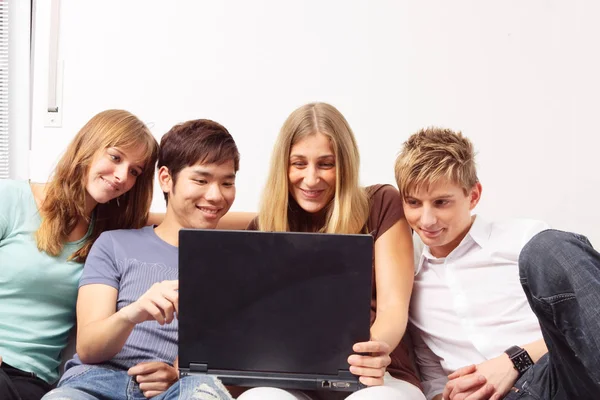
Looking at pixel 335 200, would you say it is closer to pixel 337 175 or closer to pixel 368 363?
pixel 337 175

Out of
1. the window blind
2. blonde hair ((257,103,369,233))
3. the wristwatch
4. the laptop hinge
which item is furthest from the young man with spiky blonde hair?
the window blind

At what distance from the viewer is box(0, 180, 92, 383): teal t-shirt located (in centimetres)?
150

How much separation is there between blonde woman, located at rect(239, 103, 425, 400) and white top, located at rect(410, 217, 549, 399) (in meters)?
0.08

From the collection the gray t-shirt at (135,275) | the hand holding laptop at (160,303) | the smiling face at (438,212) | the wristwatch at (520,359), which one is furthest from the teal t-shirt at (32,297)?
the wristwatch at (520,359)

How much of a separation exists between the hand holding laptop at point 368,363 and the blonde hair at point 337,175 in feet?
1.27

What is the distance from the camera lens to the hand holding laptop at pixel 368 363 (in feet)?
3.74

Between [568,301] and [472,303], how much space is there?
443 millimetres

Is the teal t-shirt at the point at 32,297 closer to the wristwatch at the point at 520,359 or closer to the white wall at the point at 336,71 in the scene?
the white wall at the point at 336,71

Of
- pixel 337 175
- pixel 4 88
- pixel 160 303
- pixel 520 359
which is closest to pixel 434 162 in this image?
pixel 337 175

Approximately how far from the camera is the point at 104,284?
141 cm

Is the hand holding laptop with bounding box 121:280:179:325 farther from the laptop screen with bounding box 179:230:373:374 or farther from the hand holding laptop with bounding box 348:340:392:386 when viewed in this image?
the hand holding laptop with bounding box 348:340:392:386

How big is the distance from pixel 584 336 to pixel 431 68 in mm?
1359

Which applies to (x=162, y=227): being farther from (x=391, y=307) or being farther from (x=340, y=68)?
(x=340, y=68)

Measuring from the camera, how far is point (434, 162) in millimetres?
1473
